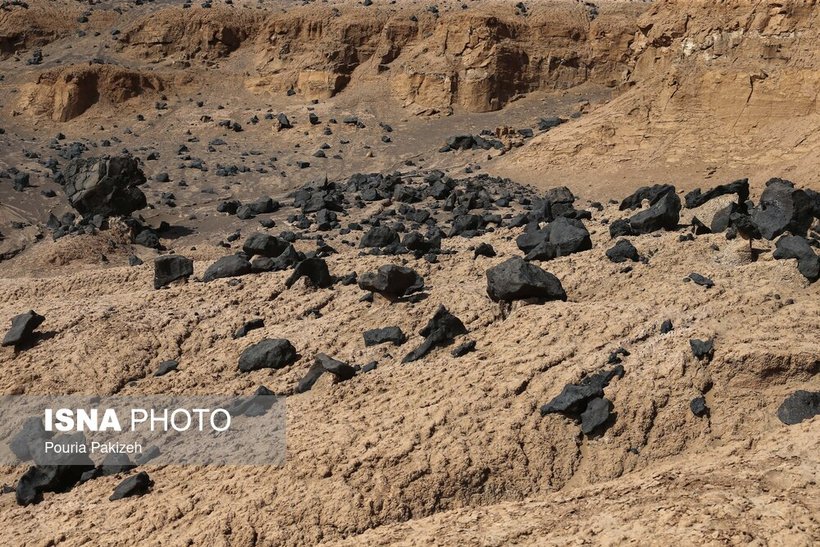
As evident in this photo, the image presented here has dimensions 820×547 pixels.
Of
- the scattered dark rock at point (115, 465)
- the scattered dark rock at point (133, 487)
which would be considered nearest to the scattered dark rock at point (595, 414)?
A: the scattered dark rock at point (133, 487)

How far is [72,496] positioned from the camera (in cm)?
586

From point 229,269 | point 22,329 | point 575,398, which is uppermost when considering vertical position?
point 575,398

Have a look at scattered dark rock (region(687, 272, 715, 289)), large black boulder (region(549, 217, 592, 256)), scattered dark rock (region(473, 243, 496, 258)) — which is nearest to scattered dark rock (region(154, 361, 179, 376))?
scattered dark rock (region(473, 243, 496, 258))

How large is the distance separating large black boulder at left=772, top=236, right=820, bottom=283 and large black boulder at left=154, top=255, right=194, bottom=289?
6470 mm

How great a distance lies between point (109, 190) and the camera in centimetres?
1488

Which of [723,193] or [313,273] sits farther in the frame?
[723,193]

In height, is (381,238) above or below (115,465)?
above

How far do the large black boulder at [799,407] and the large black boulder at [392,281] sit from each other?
3726 mm

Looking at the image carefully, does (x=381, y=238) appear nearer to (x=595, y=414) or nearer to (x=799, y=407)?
(x=595, y=414)

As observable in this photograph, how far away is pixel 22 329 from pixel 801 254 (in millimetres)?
7458

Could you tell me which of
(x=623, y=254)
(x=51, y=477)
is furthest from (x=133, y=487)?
(x=623, y=254)

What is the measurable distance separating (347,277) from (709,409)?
14.2ft

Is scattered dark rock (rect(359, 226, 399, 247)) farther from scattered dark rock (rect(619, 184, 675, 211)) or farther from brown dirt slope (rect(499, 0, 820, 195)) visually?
brown dirt slope (rect(499, 0, 820, 195))

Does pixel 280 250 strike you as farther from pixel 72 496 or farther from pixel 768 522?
pixel 768 522
